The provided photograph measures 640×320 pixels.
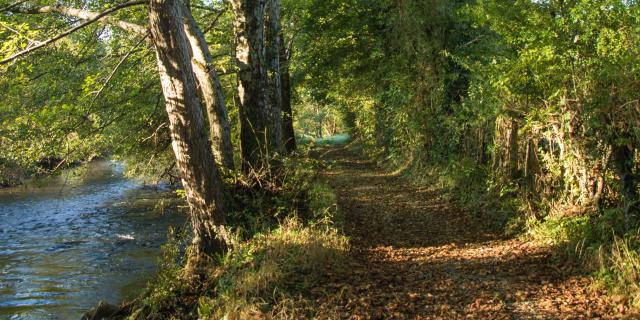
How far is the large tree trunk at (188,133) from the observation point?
592 cm

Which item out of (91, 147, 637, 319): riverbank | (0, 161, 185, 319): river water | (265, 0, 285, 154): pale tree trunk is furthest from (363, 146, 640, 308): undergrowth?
(0, 161, 185, 319): river water

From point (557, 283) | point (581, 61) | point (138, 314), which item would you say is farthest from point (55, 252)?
point (581, 61)

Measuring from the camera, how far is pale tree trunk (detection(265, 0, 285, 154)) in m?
8.42

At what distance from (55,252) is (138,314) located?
647 centimetres

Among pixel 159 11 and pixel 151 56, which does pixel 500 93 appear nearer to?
pixel 159 11

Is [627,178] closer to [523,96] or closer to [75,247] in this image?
[523,96]

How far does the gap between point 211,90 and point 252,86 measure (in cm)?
67

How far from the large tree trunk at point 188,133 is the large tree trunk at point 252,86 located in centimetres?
122

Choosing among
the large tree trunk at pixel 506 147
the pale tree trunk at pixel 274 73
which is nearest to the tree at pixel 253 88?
the pale tree trunk at pixel 274 73

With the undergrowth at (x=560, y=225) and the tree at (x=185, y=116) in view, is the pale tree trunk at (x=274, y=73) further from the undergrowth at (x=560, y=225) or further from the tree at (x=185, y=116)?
the undergrowth at (x=560, y=225)

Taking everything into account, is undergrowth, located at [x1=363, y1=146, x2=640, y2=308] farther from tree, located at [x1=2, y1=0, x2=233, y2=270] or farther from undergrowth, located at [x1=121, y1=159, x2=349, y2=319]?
tree, located at [x1=2, y1=0, x2=233, y2=270]

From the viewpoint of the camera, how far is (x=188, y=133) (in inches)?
249

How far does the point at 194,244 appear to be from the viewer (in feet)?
22.5

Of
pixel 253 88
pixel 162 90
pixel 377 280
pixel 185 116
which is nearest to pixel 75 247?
pixel 162 90
